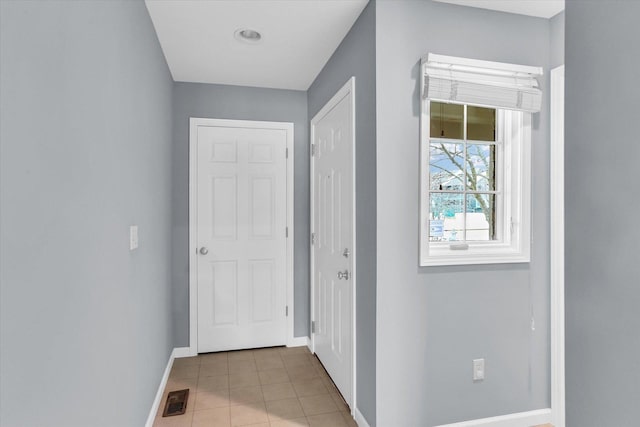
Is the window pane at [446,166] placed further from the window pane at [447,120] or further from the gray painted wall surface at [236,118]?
the gray painted wall surface at [236,118]

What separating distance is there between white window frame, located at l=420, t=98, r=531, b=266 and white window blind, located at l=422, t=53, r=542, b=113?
15 centimetres

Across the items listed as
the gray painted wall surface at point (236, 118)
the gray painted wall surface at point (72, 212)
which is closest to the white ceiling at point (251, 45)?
the gray painted wall surface at point (236, 118)

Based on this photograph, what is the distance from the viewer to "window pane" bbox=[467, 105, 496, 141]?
89.4 inches

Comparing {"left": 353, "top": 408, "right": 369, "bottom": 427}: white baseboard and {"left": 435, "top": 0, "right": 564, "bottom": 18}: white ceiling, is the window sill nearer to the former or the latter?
{"left": 353, "top": 408, "right": 369, "bottom": 427}: white baseboard

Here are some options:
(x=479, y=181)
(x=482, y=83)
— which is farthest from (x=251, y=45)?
(x=479, y=181)

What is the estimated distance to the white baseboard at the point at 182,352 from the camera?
332 centimetres

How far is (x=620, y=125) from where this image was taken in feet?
2.33

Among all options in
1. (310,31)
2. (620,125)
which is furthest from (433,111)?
(620,125)

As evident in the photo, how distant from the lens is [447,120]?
222cm

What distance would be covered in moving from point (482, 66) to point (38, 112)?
2106 millimetres

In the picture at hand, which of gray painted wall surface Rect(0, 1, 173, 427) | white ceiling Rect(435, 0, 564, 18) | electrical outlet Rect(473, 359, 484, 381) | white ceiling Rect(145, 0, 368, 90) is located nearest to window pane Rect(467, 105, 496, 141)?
white ceiling Rect(435, 0, 564, 18)

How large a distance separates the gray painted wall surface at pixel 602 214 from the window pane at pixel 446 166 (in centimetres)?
136

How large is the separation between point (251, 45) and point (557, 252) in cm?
243

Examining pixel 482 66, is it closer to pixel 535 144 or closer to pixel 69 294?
pixel 535 144
